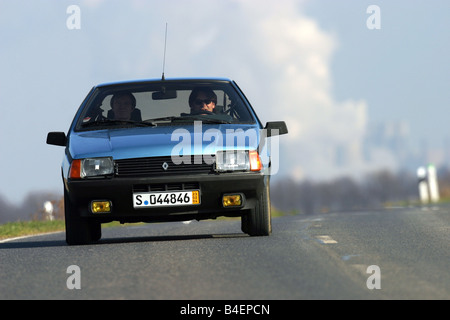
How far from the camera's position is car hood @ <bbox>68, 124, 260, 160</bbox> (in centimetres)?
1052

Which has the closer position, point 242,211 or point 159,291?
point 159,291

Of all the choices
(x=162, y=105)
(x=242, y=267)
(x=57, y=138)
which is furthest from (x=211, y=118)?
(x=242, y=267)

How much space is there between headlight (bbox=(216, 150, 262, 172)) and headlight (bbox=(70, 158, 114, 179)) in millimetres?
1117

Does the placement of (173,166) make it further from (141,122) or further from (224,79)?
(224,79)

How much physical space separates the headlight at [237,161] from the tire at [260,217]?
0.39 metres

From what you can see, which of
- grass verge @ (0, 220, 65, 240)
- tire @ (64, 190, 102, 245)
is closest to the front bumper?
tire @ (64, 190, 102, 245)

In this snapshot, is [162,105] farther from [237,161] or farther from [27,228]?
[27,228]

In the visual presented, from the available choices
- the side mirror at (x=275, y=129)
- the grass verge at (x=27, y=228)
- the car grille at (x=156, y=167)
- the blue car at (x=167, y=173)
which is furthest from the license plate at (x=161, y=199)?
the grass verge at (x=27, y=228)

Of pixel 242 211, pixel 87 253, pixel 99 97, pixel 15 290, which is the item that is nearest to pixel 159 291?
pixel 15 290

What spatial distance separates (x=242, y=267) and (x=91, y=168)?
2.89 m

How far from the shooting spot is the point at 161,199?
10469 millimetres

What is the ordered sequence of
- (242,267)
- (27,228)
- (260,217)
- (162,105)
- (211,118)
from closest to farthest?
1. (242,267)
2. (260,217)
3. (211,118)
4. (162,105)
5. (27,228)
